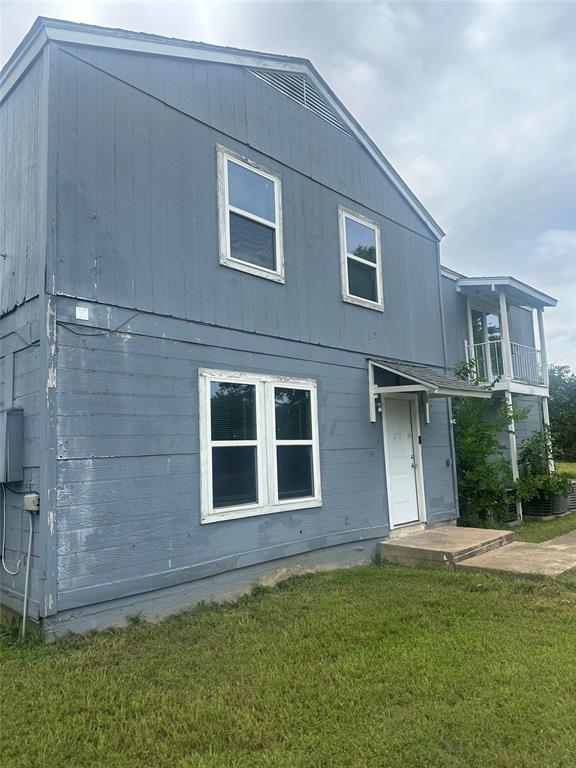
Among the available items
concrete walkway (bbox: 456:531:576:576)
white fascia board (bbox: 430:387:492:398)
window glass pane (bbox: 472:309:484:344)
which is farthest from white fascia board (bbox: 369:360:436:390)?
window glass pane (bbox: 472:309:484:344)

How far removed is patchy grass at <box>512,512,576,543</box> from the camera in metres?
8.90

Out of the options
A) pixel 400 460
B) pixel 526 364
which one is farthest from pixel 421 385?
pixel 526 364

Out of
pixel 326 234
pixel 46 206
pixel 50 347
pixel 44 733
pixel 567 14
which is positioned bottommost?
pixel 44 733

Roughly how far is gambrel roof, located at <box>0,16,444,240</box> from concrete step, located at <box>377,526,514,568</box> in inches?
219

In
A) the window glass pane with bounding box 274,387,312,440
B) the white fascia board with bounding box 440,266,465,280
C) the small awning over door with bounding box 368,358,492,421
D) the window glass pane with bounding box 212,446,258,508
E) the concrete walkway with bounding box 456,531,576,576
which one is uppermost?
the white fascia board with bounding box 440,266,465,280

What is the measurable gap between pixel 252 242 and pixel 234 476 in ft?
9.19

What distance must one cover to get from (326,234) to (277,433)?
→ 3.06 metres

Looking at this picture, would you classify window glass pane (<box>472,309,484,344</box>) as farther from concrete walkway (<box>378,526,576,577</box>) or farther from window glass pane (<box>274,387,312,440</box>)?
window glass pane (<box>274,387,312,440</box>)

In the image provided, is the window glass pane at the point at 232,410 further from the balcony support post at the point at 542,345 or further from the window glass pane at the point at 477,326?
the balcony support post at the point at 542,345

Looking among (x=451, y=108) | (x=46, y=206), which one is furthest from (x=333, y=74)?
(x=46, y=206)

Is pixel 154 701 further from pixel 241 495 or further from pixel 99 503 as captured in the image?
pixel 241 495

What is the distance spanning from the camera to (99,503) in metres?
4.43

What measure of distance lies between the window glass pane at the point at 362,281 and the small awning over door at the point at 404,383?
1028 mm

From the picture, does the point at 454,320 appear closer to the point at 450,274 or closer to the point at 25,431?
the point at 450,274
